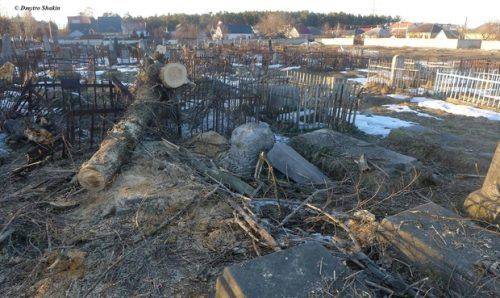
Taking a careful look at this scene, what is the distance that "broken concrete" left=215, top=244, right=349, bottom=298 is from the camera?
2365 mm

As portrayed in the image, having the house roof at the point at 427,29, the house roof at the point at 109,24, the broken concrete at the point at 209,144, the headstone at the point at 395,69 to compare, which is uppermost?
the house roof at the point at 427,29

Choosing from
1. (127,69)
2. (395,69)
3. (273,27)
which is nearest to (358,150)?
(395,69)

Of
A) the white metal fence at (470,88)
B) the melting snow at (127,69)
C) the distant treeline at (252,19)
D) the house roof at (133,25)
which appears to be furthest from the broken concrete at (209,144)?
the house roof at (133,25)

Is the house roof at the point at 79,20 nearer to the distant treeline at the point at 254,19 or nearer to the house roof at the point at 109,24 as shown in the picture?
the house roof at the point at 109,24

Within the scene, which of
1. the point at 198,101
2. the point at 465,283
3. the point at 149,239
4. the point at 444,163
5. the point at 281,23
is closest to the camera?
the point at 465,283

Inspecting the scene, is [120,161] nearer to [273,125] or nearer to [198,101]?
[198,101]

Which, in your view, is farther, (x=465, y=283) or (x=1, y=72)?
(x=1, y=72)

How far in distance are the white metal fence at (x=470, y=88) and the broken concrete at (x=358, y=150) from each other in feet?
29.6

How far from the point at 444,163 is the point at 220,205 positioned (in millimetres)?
4618

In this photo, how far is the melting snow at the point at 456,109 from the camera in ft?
36.7

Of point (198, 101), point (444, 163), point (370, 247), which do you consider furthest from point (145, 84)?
point (444, 163)

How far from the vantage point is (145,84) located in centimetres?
672

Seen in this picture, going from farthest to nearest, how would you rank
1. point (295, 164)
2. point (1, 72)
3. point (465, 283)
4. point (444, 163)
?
point (1, 72), point (444, 163), point (295, 164), point (465, 283)

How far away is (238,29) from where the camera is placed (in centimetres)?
7419
